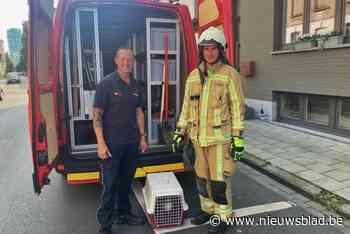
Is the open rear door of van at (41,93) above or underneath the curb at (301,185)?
above

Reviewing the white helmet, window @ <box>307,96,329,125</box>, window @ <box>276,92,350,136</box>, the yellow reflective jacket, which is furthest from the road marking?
window @ <box>307,96,329,125</box>

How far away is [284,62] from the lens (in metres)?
7.55

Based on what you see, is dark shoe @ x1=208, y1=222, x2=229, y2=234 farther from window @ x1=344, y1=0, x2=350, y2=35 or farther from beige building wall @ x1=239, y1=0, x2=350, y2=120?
window @ x1=344, y1=0, x2=350, y2=35

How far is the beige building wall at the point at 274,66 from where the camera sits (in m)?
6.13

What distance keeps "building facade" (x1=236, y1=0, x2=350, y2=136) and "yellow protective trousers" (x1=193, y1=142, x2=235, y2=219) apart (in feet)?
13.3

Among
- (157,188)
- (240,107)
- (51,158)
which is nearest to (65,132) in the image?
(51,158)

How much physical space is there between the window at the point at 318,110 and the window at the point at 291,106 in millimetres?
304

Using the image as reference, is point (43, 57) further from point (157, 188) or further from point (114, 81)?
point (157, 188)

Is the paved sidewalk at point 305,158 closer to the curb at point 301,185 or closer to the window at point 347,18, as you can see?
the curb at point 301,185

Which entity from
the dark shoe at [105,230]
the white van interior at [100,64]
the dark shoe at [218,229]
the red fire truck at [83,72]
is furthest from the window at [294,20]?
the dark shoe at [105,230]

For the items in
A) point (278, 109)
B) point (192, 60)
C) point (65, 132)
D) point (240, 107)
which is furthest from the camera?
point (278, 109)

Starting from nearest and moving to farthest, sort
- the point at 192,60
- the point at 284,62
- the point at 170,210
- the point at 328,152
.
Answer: the point at 170,210 → the point at 192,60 → the point at 328,152 → the point at 284,62

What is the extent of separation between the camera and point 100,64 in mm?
4625

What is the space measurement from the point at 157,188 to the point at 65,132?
1.33m
